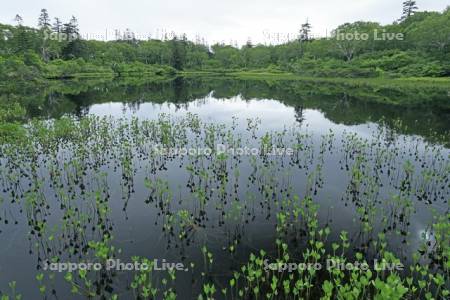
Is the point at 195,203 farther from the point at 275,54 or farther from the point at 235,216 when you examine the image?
the point at 275,54

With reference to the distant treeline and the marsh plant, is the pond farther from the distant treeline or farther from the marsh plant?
the distant treeline

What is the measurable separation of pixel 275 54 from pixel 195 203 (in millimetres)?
125795

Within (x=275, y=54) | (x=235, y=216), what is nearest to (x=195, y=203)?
(x=235, y=216)

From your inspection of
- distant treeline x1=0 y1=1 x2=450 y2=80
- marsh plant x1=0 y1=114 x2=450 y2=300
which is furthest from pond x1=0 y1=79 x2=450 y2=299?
distant treeline x1=0 y1=1 x2=450 y2=80

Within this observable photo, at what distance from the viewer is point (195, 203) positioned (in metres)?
11.8

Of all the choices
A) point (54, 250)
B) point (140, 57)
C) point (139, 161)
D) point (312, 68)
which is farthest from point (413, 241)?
point (140, 57)

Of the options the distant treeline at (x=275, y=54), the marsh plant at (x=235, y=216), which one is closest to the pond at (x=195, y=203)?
the marsh plant at (x=235, y=216)

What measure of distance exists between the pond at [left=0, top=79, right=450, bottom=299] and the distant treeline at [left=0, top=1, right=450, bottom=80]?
2084 inches

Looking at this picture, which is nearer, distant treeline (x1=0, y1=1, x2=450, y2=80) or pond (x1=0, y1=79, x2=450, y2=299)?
pond (x1=0, y1=79, x2=450, y2=299)

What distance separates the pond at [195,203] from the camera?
318 inches

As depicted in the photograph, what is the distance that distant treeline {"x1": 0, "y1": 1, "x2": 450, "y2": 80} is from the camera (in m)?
67.6

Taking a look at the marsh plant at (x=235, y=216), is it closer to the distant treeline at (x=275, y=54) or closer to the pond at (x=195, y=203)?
the pond at (x=195, y=203)

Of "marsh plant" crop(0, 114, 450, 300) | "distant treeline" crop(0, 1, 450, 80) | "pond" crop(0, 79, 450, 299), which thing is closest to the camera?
"marsh plant" crop(0, 114, 450, 300)

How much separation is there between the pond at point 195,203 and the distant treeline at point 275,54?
5293 cm
